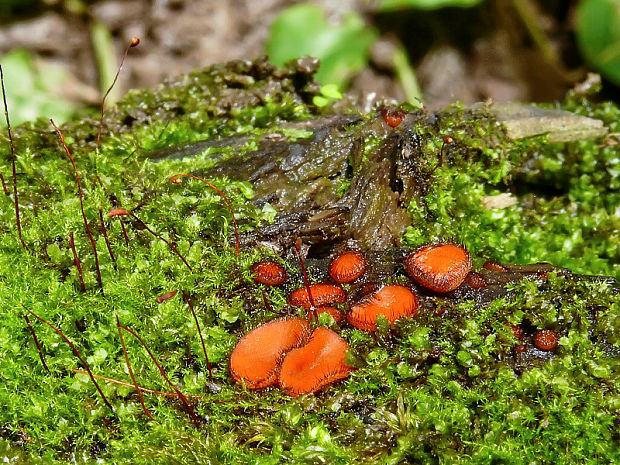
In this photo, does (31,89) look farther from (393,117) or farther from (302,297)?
(302,297)

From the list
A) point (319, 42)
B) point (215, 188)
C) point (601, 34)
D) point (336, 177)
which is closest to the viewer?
point (215, 188)

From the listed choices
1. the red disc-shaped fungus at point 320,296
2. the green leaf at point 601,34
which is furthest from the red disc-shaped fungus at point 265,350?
the green leaf at point 601,34

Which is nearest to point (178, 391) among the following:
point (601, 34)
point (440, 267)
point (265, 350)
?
point (265, 350)

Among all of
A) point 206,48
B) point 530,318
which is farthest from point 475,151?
point 206,48

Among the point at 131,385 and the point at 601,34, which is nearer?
the point at 131,385

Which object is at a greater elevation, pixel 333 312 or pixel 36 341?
pixel 36 341

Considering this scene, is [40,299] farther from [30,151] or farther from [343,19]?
[343,19]

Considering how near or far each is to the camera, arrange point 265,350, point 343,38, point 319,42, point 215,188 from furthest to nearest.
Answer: point 343,38 < point 319,42 < point 215,188 < point 265,350

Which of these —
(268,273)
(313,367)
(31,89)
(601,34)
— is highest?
(31,89)
